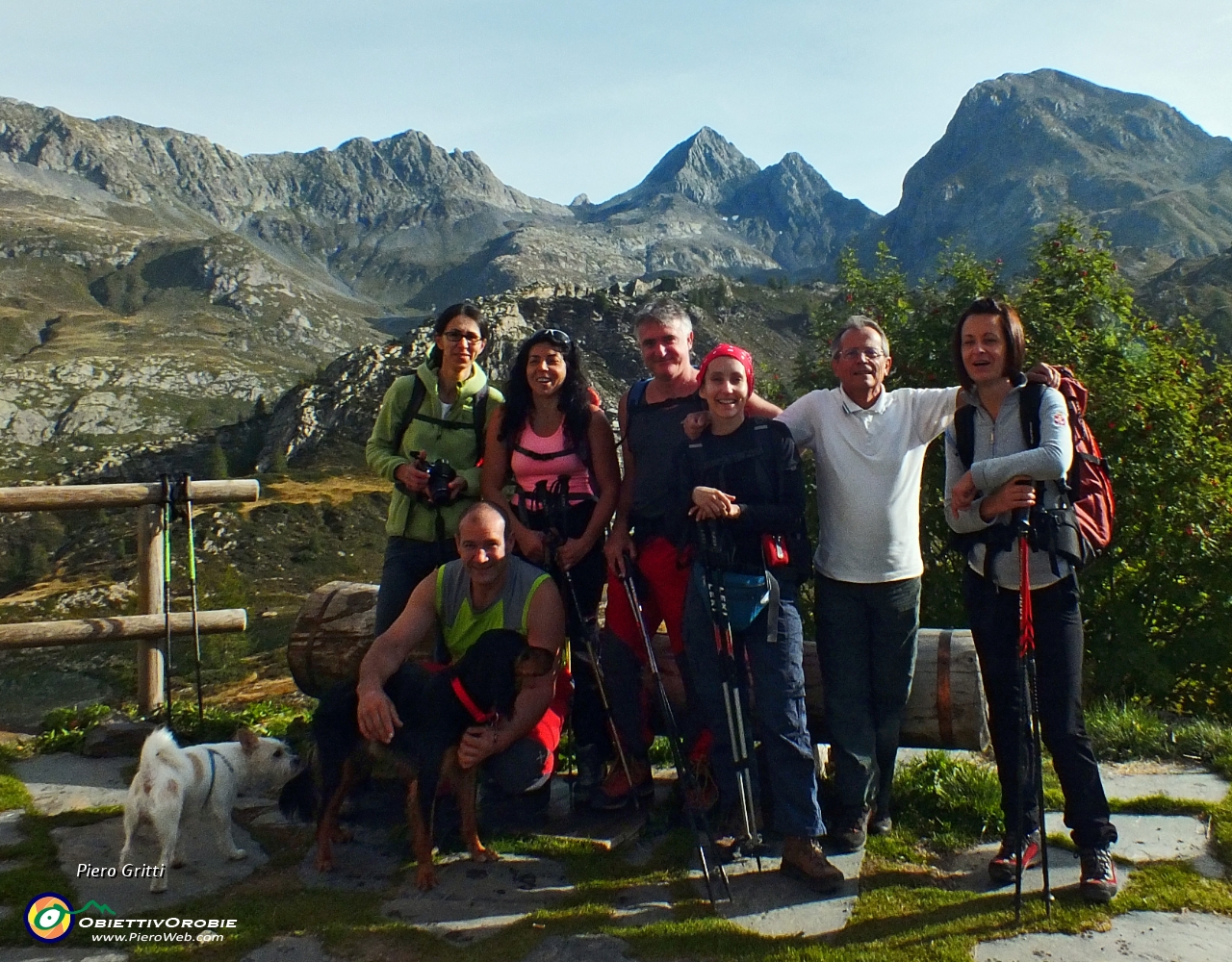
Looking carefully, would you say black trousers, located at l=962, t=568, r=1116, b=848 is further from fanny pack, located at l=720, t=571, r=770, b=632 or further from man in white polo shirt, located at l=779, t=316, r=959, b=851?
fanny pack, located at l=720, t=571, r=770, b=632

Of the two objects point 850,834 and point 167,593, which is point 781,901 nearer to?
point 850,834

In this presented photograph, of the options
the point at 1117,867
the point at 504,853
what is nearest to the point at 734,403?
the point at 504,853

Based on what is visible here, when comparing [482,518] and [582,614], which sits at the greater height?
[482,518]

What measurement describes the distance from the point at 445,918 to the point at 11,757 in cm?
417

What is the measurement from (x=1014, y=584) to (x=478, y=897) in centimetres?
294

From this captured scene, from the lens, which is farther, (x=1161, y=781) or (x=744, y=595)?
(x=1161, y=781)

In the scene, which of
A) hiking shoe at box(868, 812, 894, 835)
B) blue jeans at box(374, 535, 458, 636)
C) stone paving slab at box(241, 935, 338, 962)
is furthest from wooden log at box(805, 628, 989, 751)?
stone paving slab at box(241, 935, 338, 962)

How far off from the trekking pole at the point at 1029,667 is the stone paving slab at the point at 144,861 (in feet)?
12.6

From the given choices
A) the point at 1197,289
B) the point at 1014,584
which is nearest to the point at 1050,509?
the point at 1014,584

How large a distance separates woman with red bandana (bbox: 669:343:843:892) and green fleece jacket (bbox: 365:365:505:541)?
1.65m

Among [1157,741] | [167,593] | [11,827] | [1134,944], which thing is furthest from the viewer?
[167,593]

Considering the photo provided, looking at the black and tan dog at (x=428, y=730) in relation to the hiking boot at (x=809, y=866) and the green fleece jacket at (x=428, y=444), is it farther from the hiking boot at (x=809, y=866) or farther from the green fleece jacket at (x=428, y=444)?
the hiking boot at (x=809, y=866)

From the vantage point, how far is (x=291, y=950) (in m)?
4.22

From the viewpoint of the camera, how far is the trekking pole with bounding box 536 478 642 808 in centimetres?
557
